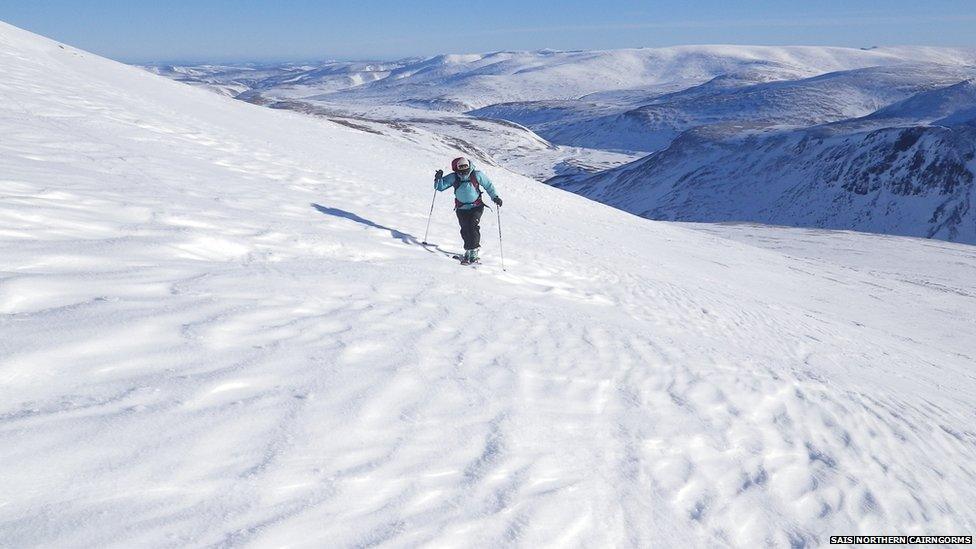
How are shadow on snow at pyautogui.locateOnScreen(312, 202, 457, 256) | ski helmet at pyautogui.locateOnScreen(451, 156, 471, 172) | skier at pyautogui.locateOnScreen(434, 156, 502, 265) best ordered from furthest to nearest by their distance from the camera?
shadow on snow at pyautogui.locateOnScreen(312, 202, 457, 256) < skier at pyautogui.locateOnScreen(434, 156, 502, 265) < ski helmet at pyautogui.locateOnScreen(451, 156, 471, 172)

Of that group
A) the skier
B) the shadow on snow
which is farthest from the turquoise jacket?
the shadow on snow

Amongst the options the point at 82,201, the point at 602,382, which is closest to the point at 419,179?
the point at 82,201

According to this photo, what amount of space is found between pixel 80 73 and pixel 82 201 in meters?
21.1

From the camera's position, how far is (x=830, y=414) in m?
6.13

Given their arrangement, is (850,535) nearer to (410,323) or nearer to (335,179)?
(410,323)

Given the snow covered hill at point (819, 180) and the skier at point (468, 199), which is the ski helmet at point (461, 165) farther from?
the snow covered hill at point (819, 180)

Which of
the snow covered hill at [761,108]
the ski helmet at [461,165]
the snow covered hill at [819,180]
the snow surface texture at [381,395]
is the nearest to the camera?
the snow surface texture at [381,395]

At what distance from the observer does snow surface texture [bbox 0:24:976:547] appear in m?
3.05

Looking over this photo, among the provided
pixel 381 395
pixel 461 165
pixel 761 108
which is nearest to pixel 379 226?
pixel 461 165

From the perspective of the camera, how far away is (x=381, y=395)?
4.28 m

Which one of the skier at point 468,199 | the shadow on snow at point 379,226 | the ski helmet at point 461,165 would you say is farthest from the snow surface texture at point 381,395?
the ski helmet at point 461,165

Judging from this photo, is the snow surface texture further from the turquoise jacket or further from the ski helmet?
the ski helmet

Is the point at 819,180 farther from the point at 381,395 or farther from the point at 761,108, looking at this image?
the point at 761,108

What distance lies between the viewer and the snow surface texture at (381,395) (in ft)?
10.0
